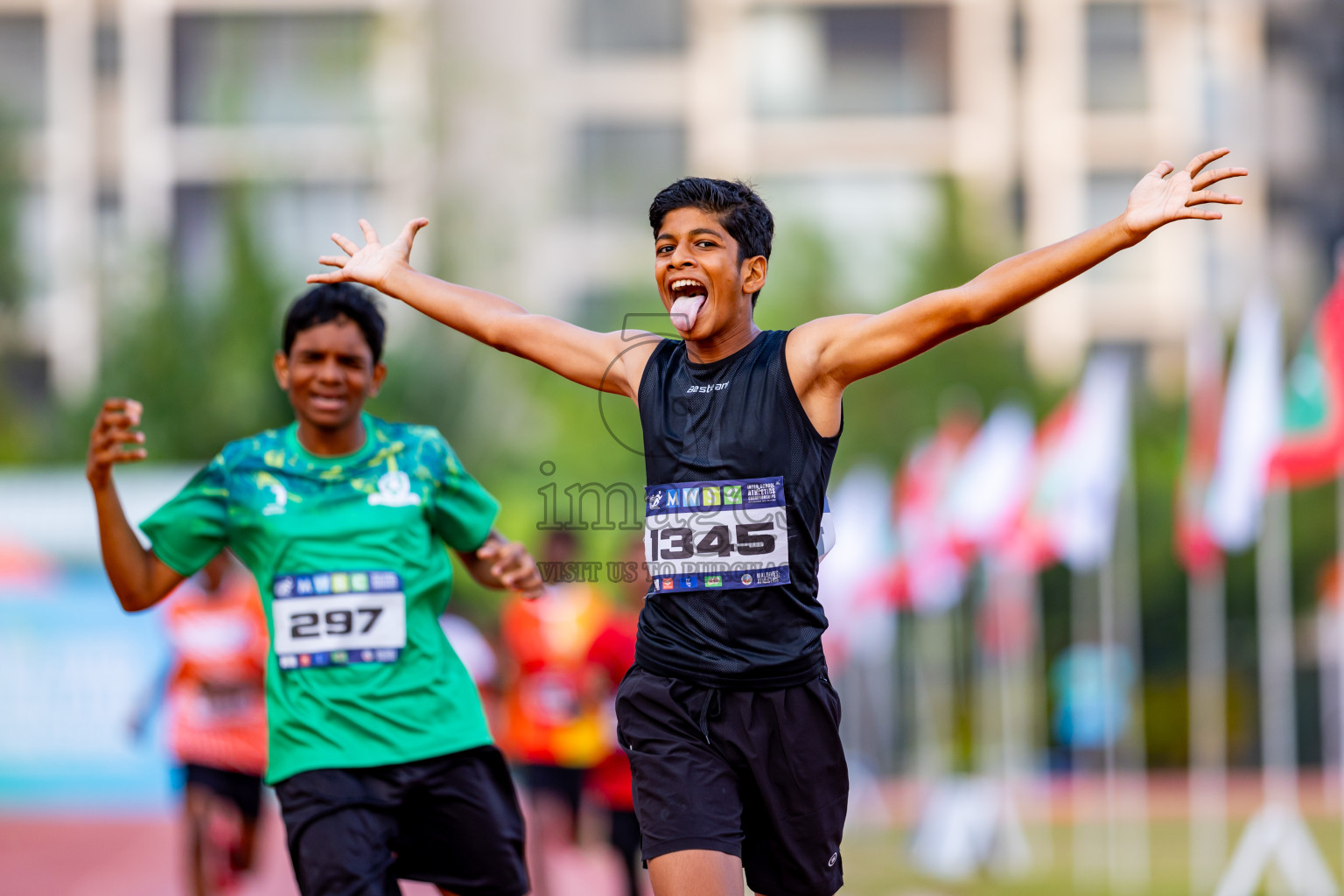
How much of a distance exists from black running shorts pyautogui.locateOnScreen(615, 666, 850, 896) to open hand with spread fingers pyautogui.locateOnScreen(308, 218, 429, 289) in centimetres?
137

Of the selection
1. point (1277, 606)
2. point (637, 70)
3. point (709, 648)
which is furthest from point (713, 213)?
point (637, 70)

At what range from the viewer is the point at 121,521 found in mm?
5062

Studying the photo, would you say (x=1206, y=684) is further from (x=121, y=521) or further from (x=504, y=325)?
(x=121, y=521)

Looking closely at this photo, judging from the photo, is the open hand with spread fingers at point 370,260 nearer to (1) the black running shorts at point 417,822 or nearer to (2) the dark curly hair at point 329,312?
(2) the dark curly hair at point 329,312

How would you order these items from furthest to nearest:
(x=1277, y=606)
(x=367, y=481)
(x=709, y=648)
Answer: (x=1277, y=606) → (x=367, y=481) → (x=709, y=648)

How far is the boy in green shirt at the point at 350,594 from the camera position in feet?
16.4

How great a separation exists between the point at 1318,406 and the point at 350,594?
23.7ft

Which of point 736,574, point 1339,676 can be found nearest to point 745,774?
point 736,574

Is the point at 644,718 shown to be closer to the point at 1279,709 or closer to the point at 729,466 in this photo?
the point at 729,466

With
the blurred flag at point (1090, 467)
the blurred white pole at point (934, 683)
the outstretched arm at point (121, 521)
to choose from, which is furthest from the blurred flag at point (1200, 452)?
the outstretched arm at point (121, 521)

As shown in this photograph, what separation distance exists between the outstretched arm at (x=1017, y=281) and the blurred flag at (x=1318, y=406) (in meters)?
6.34

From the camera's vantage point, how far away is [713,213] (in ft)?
14.8

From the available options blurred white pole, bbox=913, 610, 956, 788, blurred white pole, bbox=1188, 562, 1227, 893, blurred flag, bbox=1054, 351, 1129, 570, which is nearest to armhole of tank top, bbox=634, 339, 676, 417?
blurred flag, bbox=1054, 351, 1129, 570

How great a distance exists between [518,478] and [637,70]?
59.3 feet
